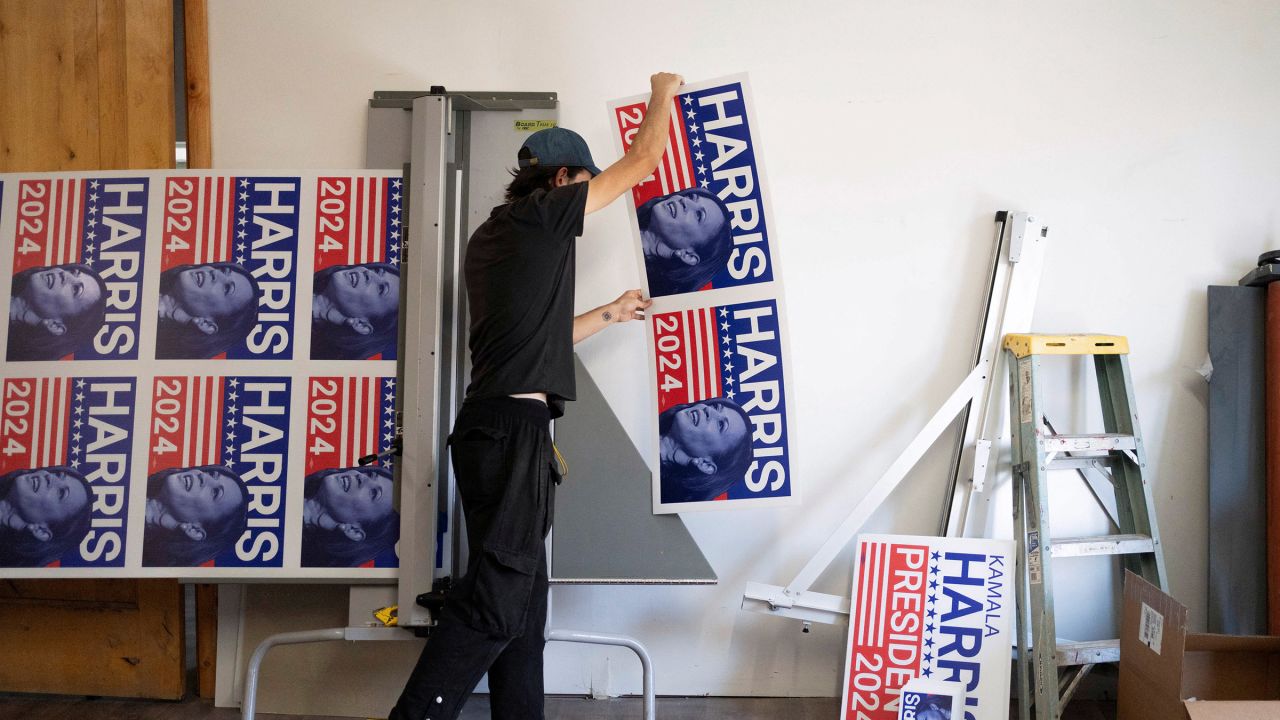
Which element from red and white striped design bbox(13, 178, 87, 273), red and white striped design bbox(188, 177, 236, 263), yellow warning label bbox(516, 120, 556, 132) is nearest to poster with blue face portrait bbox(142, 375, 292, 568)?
red and white striped design bbox(188, 177, 236, 263)

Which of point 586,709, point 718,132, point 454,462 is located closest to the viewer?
point 454,462

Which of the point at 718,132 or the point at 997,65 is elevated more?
the point at 997,65

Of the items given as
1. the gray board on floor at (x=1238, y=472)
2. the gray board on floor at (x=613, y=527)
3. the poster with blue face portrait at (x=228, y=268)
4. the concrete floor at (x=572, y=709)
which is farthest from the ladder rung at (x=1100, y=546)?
the poster with blue face portrait at (x=228, y=268)

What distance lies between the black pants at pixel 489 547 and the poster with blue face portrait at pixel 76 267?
1045 millimetres

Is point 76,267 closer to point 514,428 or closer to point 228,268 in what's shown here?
point 228,268

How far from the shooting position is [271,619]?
239cm

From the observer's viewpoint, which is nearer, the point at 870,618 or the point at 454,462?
the point at 454,462

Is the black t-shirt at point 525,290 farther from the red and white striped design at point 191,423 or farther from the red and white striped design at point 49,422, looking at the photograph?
the red and white striped design at point 49,422

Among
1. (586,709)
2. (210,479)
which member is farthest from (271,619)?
(586,709)

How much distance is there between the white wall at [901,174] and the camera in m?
2.39

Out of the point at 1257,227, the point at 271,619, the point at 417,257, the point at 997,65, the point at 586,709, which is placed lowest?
the point at 586,709

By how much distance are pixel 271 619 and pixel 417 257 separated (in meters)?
1.14

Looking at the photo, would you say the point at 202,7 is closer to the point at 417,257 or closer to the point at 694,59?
the point at 417,257

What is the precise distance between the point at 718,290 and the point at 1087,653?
1239 mm
